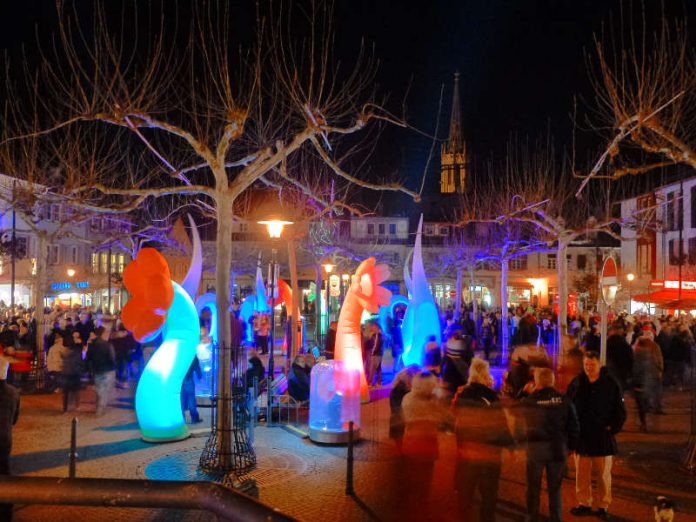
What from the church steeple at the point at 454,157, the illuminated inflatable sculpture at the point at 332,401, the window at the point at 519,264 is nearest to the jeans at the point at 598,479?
the illuminated inflatable sculpture at the point at 332,401

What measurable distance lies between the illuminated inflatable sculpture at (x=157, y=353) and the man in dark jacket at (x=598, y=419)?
6.41m

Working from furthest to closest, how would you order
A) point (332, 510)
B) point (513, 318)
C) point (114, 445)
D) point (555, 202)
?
1. point (513, 318)
2. point (555, 202)
3. point (114, 445)
4. point (332, 510)

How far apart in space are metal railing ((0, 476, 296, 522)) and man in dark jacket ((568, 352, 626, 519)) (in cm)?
571

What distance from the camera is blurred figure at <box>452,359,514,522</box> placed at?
5875mm

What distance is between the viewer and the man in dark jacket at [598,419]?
6453 mm

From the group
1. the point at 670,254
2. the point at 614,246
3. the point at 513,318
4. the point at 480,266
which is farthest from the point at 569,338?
the point at 614,246

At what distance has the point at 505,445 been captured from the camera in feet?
19.6

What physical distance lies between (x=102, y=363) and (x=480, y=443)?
8804 mm

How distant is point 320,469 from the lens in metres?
8.62

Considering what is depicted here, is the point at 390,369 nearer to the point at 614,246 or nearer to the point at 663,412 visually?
the point at 663,412

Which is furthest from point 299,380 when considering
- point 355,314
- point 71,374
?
point 71,374

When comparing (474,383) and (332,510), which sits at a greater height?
(474,383)

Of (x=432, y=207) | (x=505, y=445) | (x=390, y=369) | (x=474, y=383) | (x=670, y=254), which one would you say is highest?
(x=432, y=207)

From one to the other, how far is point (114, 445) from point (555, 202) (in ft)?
54.9
